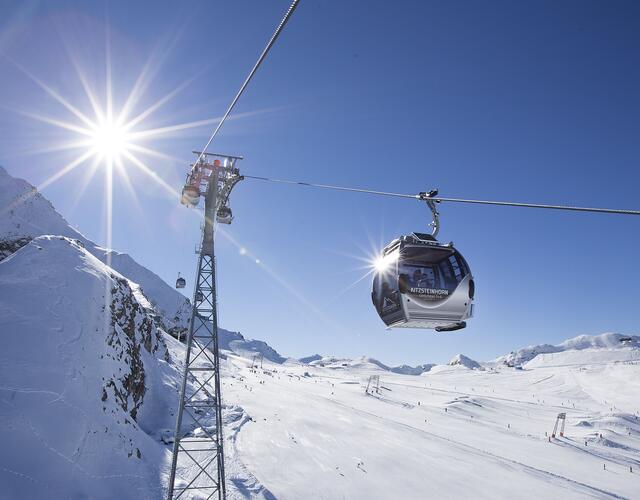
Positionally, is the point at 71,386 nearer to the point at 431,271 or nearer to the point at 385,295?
the point at 385,295

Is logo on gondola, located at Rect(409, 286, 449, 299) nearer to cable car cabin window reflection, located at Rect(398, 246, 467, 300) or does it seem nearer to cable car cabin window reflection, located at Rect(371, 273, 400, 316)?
cable car cabin window reflection, located at Rect(398, 246, 467, 300)

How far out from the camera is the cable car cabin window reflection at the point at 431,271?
9.81m

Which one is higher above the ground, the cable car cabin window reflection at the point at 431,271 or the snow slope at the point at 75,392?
the cable car cabin window reflection at the point at 431,271

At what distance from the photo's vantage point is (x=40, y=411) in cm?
1566

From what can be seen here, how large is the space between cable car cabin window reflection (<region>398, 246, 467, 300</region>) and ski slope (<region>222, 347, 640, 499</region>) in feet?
62.1

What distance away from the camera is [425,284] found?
9984 mm

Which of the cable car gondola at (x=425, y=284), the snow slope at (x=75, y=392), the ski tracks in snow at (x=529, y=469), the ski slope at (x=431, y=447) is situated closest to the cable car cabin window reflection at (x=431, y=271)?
the cable car gondola at (x=425, y=284)

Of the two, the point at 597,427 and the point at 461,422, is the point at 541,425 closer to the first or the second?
the point at 597,427

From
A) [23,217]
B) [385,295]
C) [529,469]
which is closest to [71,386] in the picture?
[385,295]

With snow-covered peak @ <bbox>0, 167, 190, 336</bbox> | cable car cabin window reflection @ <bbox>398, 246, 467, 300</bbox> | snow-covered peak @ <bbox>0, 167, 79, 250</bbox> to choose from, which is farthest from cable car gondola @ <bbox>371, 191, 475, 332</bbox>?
snow-covered peak @ <bbox>0, 167, 79, 250</bbox>

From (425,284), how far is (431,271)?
0.45 m

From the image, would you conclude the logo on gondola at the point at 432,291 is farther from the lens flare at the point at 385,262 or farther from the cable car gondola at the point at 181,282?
the cable car gondola at the point at 181,282

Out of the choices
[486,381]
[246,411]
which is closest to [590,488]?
[246,411]

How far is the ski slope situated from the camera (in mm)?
26953
